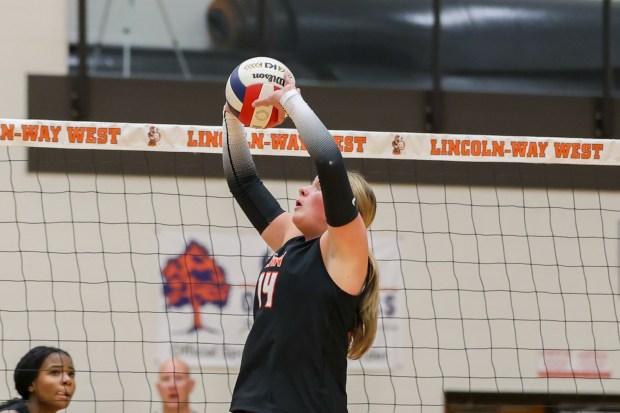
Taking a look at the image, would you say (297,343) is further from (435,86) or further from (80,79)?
(435,86)

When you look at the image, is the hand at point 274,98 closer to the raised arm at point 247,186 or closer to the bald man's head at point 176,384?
the raised arm at point 247,186

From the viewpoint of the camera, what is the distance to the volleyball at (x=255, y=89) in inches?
143

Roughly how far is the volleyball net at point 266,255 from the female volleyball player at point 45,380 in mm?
2419

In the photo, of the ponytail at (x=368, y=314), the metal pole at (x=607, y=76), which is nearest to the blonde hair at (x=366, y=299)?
the ponytail at (x=368, y=314)

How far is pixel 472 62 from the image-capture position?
9008mm

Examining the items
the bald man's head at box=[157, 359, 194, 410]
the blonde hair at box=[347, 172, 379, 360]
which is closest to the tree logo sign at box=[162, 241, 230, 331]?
the bald man's head at box=[157, 359, 194, 410]

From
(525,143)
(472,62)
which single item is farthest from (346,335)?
(472,62)

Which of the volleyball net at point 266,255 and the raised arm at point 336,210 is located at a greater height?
the volleyball net at point 266,255

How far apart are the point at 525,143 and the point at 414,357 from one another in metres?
2.81

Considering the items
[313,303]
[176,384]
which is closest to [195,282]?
[176,384]

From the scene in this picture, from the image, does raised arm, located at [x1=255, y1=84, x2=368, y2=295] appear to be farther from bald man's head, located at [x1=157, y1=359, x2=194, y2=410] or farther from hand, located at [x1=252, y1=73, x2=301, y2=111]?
bald man's head, located at [x1=157, y1=359, x2=194, y2=410]

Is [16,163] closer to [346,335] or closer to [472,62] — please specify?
[472,62]

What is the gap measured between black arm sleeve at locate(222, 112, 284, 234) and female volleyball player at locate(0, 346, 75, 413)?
1268 millimetres

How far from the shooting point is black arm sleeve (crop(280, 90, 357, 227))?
3.14 meters
